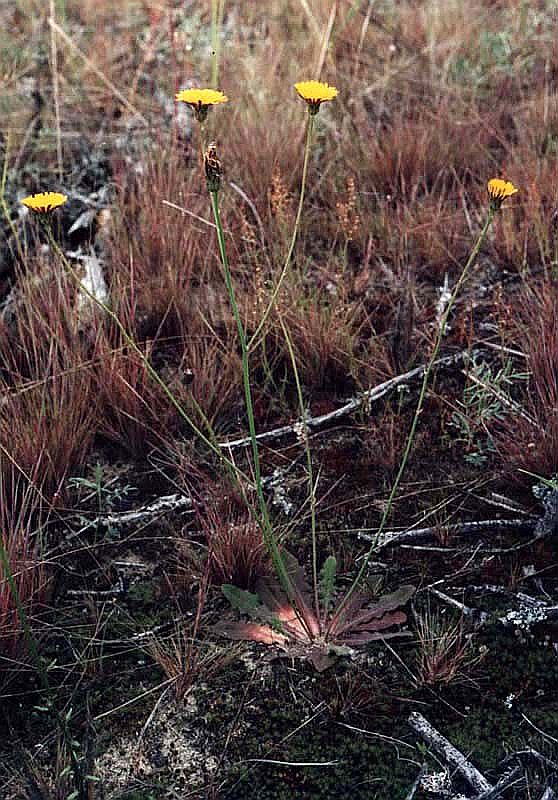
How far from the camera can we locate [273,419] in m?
2.22

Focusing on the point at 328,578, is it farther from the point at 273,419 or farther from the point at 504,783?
the point at 273,419

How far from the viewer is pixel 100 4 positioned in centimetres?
416

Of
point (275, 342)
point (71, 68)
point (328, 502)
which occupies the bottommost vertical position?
point (328, 502)

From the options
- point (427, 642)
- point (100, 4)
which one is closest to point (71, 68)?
point (100, 4)

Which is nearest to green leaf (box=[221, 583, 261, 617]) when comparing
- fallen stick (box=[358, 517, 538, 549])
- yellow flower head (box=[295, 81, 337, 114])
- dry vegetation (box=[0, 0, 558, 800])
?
dry vegetation (box=[0, 0, 558, 800])

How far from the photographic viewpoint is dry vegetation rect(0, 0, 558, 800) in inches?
61.6

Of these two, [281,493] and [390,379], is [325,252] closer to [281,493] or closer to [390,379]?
[390,379]

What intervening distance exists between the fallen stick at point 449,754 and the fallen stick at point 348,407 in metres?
0.75

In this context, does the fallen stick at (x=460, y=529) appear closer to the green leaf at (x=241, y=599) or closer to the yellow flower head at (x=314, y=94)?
the green leaf at (x=241, y=599)

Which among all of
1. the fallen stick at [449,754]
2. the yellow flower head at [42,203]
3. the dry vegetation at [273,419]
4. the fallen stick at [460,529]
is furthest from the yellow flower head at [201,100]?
the fallen stick at [449,754]

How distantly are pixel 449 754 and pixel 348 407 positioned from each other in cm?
93

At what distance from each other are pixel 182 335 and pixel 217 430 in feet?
0.96

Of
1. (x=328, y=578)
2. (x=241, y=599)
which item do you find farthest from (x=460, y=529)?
(x=241, y=599)

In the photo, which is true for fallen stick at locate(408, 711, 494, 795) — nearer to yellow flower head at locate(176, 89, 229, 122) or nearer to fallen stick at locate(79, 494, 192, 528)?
fallen stick at locate(79, 494, 192, 528)
